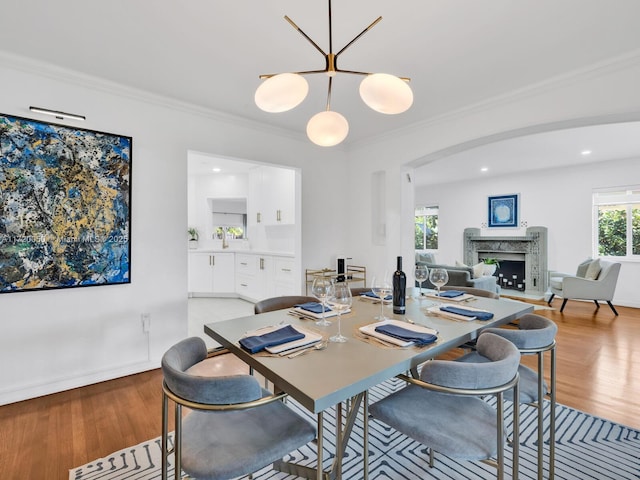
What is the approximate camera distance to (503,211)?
23.4 ft

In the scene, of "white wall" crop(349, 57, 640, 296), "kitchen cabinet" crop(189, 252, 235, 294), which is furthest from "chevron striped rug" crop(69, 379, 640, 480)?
"kitchen cabinet" crop(189, 252, 235, 294)

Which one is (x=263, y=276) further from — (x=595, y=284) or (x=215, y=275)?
(x=595, y=284)

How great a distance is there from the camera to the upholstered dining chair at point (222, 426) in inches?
40.3

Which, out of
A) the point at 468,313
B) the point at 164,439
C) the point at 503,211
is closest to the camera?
the point at 164,439

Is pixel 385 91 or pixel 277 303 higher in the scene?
pixel 385 91

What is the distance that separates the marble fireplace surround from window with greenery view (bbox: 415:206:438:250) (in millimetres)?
1090

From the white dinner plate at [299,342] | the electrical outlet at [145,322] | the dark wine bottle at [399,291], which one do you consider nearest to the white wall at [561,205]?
the dark wine bottle at [399,291]

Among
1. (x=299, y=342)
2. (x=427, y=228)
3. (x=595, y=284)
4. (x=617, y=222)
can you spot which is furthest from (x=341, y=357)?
(x=427, y=228)

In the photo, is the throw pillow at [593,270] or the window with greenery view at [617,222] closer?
the throw pillow at [593,270]

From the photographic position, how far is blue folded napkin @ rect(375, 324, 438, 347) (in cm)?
130

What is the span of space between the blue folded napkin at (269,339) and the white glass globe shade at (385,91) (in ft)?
3.86

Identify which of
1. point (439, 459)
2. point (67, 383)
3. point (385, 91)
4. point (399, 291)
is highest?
point (385, 91)

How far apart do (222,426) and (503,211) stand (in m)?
7.54

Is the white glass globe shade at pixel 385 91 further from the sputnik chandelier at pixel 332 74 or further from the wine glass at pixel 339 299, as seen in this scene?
the wine glass at pixel 339 299
